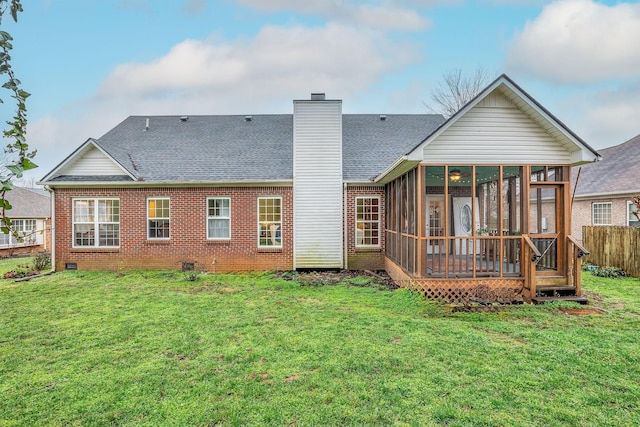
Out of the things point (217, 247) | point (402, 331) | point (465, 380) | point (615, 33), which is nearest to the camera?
point (465, 380)

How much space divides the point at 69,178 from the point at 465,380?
13.9 m

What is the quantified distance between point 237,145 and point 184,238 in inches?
181

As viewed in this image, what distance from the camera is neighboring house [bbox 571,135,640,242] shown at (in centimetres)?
1272

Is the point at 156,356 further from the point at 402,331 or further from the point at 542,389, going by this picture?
the point at 542,389

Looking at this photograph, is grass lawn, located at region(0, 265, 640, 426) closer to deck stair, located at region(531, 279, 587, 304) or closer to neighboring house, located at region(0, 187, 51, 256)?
deck stair, located at region(531, 279, 587, 304)

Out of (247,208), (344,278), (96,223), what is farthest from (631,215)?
(96,223)

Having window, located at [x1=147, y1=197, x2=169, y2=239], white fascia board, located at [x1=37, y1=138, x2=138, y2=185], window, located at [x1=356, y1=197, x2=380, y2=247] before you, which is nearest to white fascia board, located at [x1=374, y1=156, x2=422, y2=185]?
window, located at [x1=356, y1=197, x2=380, y2=247]

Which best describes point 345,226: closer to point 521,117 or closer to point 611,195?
point 521,117

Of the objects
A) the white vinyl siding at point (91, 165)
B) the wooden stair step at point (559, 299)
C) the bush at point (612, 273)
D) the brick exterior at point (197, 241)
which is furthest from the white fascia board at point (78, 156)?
the bush at point (612, 273)

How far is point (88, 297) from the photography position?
27.0 feet

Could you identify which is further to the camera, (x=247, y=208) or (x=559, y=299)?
(x=247, y=208)

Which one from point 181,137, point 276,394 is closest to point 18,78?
point 276,394

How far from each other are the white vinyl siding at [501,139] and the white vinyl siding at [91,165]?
11.5 meters

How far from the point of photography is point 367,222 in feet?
39.3
